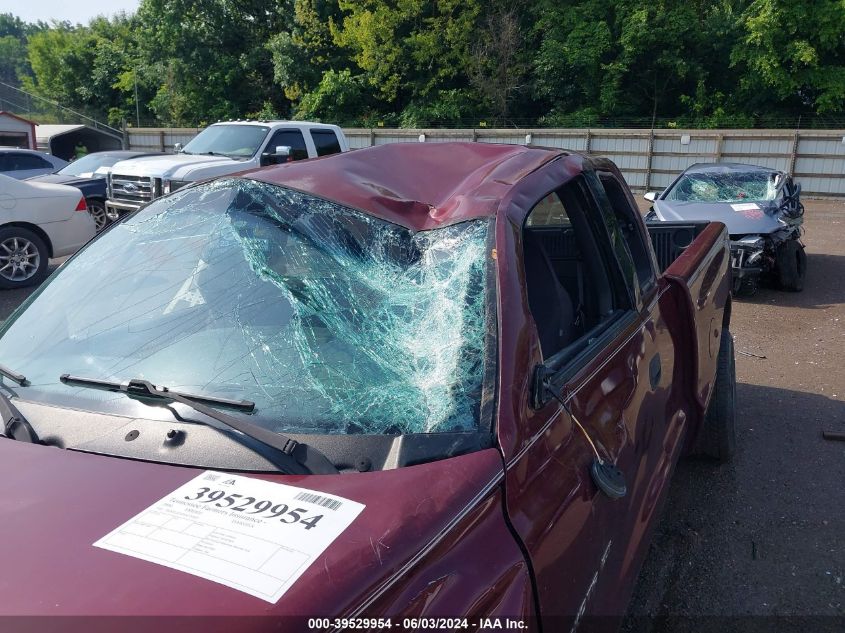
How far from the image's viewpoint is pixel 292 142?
11883 mm

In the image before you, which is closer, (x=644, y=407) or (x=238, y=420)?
(x=238, y=420)

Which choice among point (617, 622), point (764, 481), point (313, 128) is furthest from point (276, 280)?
point (313, 128)

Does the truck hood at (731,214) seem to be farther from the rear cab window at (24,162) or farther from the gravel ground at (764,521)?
the rear cab window at (24,162)

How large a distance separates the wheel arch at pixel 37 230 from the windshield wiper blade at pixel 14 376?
762 centimetres

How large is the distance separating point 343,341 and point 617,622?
116 centimetres

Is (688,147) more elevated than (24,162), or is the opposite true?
(24,162)

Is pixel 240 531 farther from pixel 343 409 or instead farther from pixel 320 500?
pixel 343 409

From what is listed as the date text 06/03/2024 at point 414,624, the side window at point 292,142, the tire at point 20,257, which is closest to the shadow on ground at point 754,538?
the date text 06/03/2024 at point 414,624

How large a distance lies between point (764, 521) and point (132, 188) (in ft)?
34.1

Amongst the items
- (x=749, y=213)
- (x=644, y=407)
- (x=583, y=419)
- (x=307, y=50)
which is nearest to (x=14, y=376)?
(x=583, y=419)

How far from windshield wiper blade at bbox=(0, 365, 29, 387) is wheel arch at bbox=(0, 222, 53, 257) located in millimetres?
7624

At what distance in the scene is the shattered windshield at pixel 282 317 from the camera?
5.64ft

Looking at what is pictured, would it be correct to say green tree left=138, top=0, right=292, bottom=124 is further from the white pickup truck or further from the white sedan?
the white sedan

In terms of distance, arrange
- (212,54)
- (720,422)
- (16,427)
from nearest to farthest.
A: (16,427)
(720,422)
(212,54)
